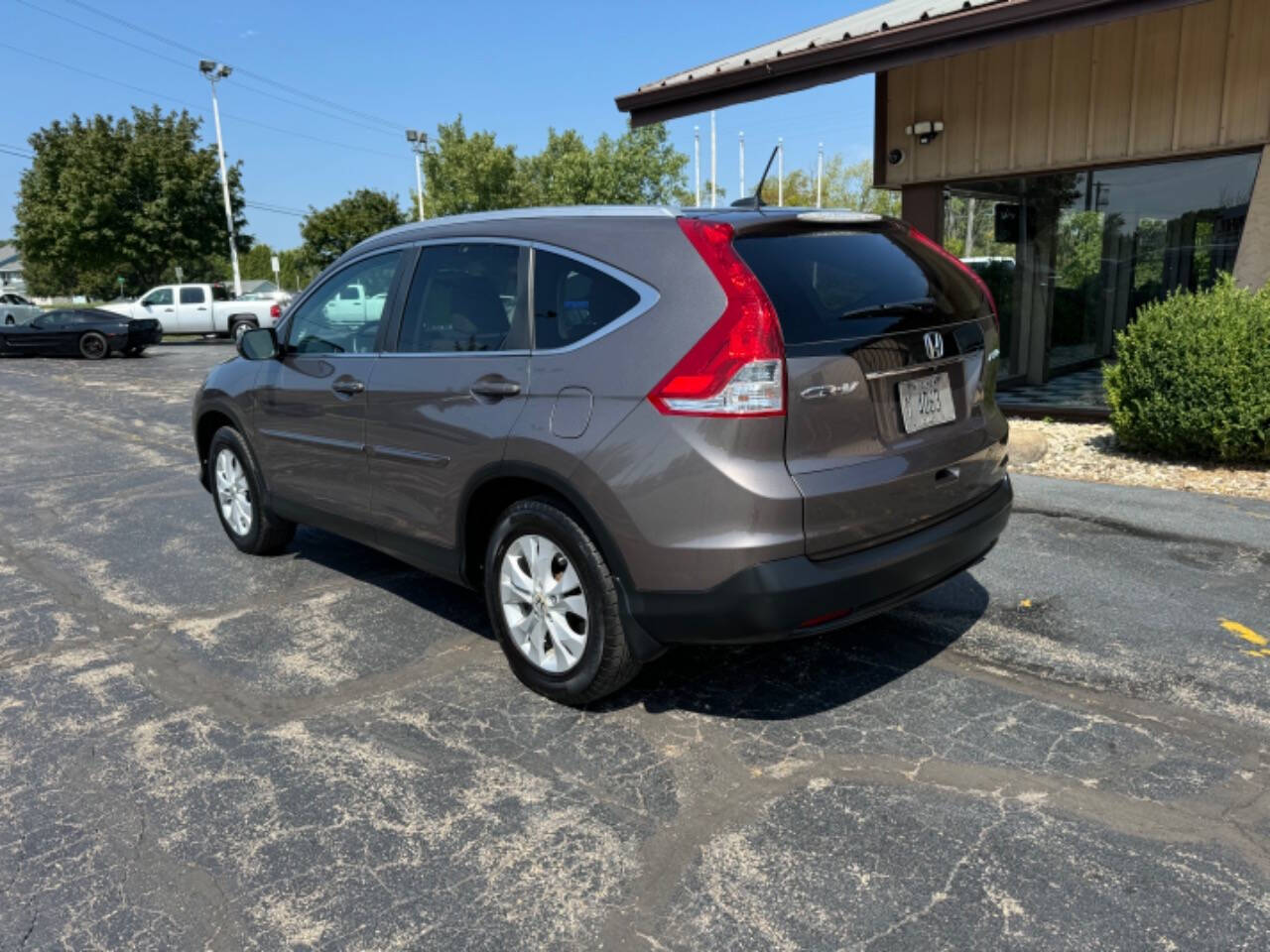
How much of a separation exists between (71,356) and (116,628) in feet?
73.6

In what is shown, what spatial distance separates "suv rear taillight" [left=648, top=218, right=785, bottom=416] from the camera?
2.83 metres

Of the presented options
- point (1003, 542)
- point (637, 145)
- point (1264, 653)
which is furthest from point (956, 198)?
point (637, 145)

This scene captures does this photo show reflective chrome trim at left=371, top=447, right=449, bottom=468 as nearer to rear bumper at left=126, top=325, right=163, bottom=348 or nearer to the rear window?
the rear window

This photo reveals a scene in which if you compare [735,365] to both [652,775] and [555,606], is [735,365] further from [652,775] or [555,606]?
[652,775]

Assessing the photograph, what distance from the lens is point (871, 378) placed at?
3029mm

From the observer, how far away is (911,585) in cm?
319

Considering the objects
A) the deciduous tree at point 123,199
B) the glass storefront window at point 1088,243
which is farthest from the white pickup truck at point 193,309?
the glass storefront window at point 1088,243

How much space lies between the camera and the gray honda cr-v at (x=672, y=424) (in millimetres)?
2865

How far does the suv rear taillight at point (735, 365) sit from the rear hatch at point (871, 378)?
52 mm

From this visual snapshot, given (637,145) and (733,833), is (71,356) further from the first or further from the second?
(637,145)

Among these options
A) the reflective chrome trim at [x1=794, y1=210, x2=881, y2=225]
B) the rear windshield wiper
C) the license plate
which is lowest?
the license plate

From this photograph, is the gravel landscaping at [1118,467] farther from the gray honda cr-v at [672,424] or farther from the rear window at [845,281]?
the rear window at [845,281]

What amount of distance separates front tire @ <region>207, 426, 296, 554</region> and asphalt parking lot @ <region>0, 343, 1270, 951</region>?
498 millimetres

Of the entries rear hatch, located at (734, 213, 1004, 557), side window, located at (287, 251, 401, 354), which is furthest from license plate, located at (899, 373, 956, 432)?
side window, located at (287, 251, 401, 354)
